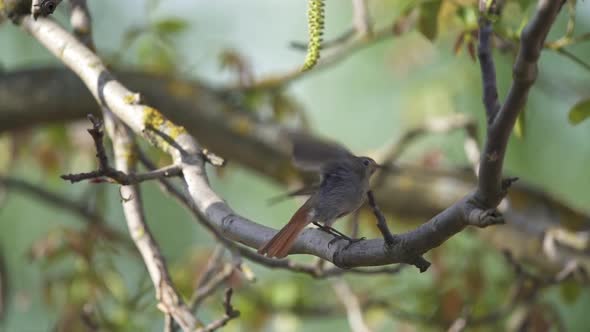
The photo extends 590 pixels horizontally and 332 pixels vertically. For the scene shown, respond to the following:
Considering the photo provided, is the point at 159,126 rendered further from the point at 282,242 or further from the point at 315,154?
the point at 282,242

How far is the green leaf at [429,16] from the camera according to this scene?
2189 mm

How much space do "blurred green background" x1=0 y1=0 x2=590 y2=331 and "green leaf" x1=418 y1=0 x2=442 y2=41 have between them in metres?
0.37

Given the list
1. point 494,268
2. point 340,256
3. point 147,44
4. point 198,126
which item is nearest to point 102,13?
point 147,44

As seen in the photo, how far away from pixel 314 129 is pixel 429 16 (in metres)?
4.00

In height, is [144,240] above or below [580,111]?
above

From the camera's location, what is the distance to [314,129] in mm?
6188

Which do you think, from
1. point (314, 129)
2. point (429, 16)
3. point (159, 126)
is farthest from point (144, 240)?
point (314, 129)

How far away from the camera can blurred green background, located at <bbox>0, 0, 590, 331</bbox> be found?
166 inches

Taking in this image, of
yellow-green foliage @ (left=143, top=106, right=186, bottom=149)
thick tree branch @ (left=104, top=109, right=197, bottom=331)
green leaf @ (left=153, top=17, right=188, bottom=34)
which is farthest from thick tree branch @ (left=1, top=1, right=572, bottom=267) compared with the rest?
Result: green leaf @ (left=153, top=17, right=188, bottom=34)

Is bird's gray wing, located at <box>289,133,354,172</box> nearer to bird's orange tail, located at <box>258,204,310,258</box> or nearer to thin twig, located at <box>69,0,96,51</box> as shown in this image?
bird's orange tail, located at <box>258,204,310,258</box>

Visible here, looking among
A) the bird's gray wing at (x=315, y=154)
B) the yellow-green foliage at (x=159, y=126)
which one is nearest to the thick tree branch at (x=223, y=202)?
the yellow-green foliage at (x=159, y=126)

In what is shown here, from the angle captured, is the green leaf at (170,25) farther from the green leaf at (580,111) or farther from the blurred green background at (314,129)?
the green leaf at (580,111)

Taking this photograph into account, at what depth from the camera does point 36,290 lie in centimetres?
614

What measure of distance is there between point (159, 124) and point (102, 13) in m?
6.40
